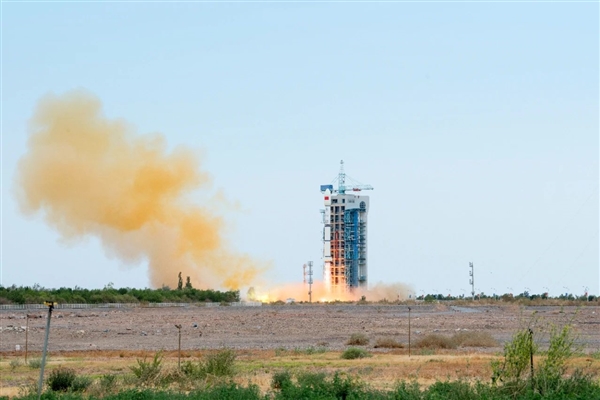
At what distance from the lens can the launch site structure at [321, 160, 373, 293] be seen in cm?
11906

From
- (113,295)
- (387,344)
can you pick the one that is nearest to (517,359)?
(387,344)

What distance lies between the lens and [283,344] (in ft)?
145

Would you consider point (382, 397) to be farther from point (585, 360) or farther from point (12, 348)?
point (12, 348)

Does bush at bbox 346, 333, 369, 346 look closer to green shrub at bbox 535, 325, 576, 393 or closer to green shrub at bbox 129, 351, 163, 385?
green shrub at bbox 129, 351, 163, 385

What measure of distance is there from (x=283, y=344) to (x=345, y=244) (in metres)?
75.2

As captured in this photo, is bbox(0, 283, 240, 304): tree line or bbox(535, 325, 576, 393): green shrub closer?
bbox(535, 325, 576, 393): green shrub

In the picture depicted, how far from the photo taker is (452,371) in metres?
28.0

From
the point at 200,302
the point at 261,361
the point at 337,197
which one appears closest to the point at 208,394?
the point at 261,361

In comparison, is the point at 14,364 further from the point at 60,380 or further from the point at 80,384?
the point at 80,384

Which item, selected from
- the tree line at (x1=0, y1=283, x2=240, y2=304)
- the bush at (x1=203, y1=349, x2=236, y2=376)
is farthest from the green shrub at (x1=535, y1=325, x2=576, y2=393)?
the tree line at (x1=0, y1=283, x2=240, y2=304)

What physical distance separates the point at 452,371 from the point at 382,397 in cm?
1135

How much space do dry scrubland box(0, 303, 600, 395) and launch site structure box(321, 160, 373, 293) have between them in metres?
47.3

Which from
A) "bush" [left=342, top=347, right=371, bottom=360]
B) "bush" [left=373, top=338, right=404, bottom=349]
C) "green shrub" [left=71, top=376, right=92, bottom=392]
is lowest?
"green shrub" [left=71, top=376, right=92, bottom=392]

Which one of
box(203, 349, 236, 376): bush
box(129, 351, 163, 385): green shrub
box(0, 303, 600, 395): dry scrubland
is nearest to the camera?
box(129, 351, 163, 385): green shrub
